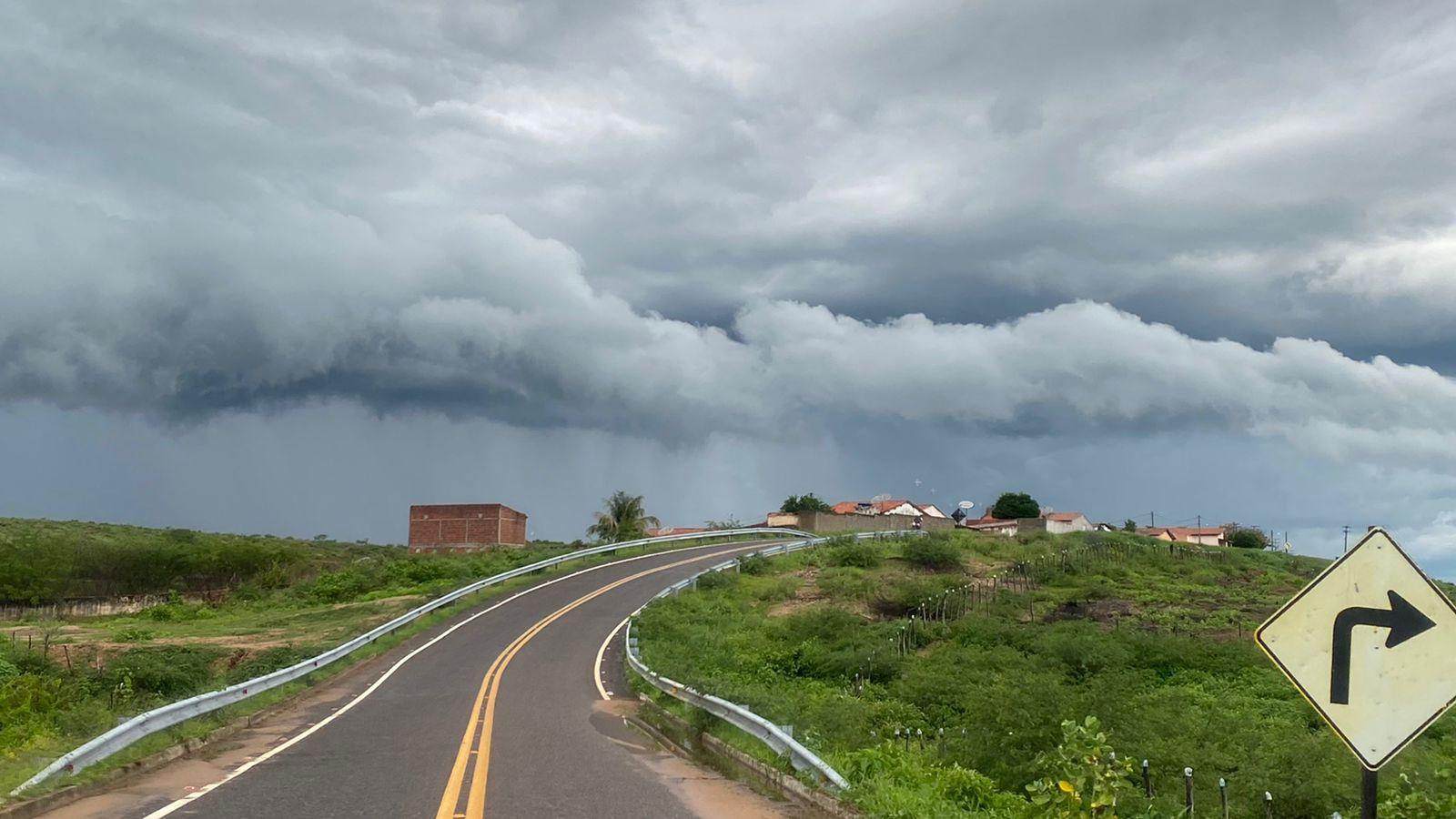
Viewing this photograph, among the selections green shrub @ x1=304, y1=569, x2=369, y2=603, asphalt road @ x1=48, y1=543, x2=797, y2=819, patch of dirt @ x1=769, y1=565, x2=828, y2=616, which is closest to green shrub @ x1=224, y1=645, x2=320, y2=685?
asphalt road @ x1=48, y1=543, x2=797, y2=819

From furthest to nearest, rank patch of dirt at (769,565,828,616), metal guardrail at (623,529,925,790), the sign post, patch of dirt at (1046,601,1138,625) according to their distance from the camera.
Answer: patch of dirt at (769,565,828,616) → patch of dirt at (1046,601,1138,625) → metal guardrail at (623,529,925,790) → the sign post

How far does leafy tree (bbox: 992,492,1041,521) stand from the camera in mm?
128500

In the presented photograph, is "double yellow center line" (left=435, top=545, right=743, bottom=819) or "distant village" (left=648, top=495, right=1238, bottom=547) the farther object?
"distant village" (left=648, top=495, right=1238, bottom=547)

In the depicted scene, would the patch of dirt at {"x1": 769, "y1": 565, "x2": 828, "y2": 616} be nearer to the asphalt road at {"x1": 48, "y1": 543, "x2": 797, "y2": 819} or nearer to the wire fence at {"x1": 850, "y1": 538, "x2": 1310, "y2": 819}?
the wire fence at {"x1": 850, "y1": 538, "x2": 1310, "y2": 819}

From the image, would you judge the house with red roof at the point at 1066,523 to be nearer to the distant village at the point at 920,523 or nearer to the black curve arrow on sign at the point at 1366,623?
the distant village at the point at 920,523

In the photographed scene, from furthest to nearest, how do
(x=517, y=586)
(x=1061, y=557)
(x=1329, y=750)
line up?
(x=1061, y=557)
(x=517, y=586)
(x=1329, y=750)

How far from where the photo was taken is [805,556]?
6525 cm

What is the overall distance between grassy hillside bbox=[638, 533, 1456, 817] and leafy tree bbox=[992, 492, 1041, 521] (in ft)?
196

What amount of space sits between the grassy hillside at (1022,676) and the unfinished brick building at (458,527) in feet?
99.3

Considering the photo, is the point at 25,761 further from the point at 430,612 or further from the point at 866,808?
the point at 430,612

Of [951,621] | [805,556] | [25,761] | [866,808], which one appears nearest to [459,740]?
[25,761]

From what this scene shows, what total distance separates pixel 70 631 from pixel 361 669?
20182 millimetres

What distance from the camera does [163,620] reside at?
159 ft

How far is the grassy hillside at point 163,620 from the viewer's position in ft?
67.5
